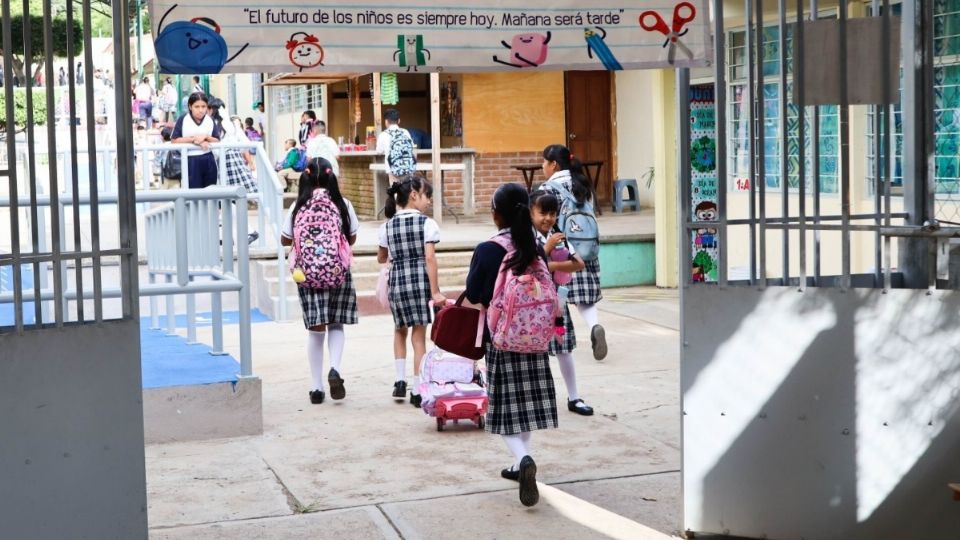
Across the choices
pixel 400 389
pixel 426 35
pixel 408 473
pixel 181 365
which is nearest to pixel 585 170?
pixel 400 389

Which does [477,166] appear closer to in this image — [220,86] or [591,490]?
[591,490]

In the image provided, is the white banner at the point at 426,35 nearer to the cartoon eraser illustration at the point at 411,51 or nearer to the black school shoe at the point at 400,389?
the cartoon eraser illustration at the point at 411,51

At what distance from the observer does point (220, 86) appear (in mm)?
35531

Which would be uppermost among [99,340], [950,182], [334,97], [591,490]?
[334,97]

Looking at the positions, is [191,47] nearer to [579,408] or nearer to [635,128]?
[579,408]

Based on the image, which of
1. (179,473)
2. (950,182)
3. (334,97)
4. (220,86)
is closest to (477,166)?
(334,97)

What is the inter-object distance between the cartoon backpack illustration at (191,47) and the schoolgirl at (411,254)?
2858 millimetres

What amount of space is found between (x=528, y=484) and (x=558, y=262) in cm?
187

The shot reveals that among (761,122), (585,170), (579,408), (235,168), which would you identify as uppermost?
(585,170)

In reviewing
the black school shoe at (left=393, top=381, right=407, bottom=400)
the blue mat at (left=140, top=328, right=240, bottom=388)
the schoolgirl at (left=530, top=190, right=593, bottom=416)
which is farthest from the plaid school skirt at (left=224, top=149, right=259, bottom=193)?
the schoolgirl at (left=530, top=190, right=593, bottom=416)

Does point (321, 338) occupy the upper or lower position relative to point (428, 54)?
lower

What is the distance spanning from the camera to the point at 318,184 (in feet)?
26.7

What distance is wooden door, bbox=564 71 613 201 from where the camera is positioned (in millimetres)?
20234

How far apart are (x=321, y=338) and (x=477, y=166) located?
11888 mm
